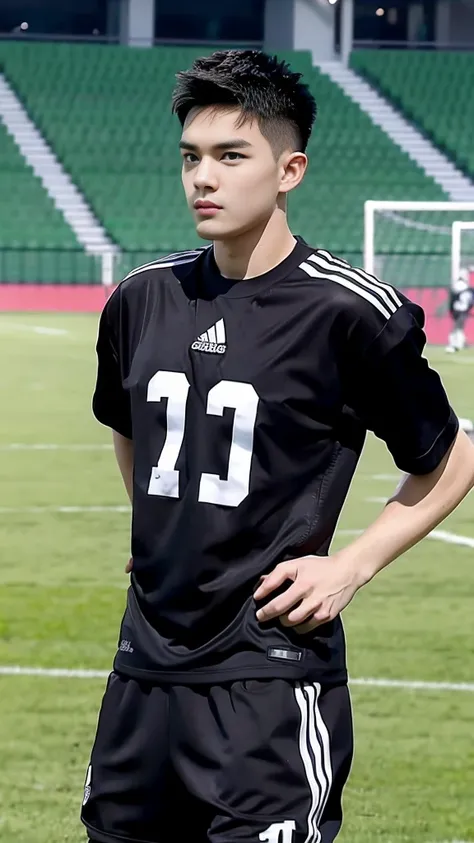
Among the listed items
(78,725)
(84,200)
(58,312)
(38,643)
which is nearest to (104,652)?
(38,643)

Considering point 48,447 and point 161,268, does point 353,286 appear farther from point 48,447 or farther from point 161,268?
point 48,447

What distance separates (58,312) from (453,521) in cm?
2341

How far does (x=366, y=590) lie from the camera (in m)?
8.39

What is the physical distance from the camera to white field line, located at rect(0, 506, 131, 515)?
35.1 feet

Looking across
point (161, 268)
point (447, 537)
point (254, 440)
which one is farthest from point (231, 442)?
point (447, 537)

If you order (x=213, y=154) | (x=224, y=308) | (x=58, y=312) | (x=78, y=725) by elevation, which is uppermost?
(x=213, y=154)

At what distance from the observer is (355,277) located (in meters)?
2.93

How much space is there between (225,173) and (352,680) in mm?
3913

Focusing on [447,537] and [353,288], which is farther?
[447,537]

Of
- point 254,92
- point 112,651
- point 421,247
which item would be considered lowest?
point 421,247

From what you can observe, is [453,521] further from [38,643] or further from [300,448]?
[300,448]

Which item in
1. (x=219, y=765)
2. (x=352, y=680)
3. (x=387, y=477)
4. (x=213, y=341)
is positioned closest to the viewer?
(x=219, y=765)

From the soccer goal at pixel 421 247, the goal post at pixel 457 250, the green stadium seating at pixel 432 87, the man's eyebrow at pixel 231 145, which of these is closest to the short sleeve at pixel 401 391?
the man's eyebrow at pixel 231 145

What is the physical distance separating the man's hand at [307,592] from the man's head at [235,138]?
56 cm
